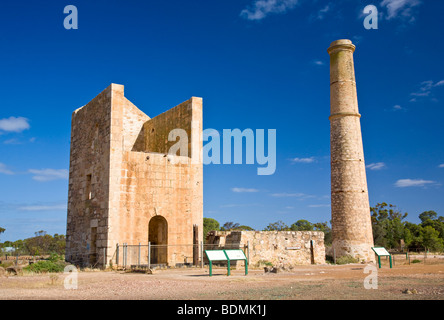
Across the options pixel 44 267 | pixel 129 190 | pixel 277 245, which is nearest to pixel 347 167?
pixel 277 245

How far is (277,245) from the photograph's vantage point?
21078mm

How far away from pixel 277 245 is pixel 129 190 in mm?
7824

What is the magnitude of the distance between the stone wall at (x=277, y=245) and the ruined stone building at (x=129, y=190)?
175cm

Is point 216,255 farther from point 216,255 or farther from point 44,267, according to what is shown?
point 44,267

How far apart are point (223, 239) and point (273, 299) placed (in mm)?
13000

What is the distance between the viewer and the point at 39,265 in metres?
16.5

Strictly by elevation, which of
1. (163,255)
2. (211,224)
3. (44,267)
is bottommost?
(44,267)

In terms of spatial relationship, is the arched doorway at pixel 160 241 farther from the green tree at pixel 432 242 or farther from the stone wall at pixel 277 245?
the green tree at pixel 432 242

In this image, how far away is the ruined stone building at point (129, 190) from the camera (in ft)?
60.7

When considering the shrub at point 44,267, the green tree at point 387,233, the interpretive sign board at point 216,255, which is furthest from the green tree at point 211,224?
the interpretive sign board at point 216,255

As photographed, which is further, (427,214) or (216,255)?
(427,214)
